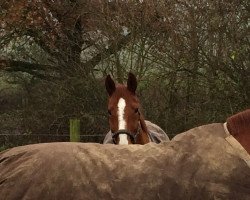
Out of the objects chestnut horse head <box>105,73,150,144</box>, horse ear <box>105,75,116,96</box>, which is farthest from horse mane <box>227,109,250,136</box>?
horse ear <box>105,75,116,96</box>

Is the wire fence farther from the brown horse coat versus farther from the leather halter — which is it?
the brown horse coat

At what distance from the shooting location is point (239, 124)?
2426mm

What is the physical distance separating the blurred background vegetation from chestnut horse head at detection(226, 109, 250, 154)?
19.9 feet

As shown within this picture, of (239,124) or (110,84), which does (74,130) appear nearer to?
(110,84)

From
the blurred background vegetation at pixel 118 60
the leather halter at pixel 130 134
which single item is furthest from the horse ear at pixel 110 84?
the blurred background vegetation at pixel 118 60

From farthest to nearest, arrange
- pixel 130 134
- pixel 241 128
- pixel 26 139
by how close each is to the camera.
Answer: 1. pixel 26 139
2. pixel 130 134
3. pixel 241 128

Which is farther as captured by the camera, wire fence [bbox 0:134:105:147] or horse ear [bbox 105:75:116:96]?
→ wire fence [bbox 0:134:105:147]

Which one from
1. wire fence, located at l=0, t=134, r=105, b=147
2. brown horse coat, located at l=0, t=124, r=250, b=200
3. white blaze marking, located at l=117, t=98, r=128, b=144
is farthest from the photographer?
wire fence, located at l=0, t=134, r=105, b=147

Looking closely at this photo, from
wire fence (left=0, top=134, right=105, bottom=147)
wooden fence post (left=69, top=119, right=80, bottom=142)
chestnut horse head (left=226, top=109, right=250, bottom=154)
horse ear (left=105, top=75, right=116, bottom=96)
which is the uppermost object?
horse ear (left=105, top=75, right=116, bottom=96)

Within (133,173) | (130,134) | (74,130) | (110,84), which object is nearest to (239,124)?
(133,173)

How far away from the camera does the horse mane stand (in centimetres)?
240

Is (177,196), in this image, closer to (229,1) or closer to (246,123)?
(246,123)

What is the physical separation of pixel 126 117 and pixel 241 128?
11.4ft

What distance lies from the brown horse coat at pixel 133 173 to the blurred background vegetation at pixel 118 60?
20.6ft
